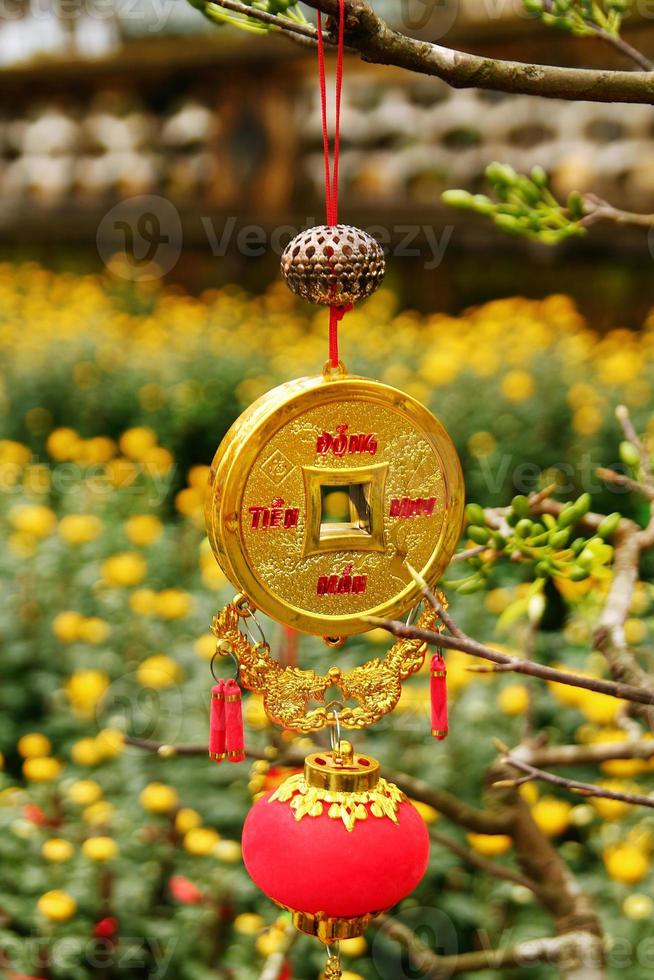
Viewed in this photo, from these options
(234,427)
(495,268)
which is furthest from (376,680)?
(495,268)

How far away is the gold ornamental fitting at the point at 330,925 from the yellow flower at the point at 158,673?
149 centimetres

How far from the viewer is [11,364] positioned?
176 inches

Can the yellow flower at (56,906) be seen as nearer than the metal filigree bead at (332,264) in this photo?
No

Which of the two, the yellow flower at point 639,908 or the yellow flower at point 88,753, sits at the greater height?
the yellow flower at point 88,753

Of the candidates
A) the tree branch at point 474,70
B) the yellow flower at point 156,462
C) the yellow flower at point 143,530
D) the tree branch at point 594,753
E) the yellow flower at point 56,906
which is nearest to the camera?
the tree branch at point 474,70

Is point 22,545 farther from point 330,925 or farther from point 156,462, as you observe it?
point 330,925

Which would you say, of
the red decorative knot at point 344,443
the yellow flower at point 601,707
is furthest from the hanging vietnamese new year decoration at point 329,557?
the yellow flower at point 601,707

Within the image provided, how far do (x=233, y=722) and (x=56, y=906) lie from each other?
105 cm

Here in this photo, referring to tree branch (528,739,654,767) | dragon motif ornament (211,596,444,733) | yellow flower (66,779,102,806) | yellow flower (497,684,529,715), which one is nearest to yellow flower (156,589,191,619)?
yellow flower (66,779,102,806)

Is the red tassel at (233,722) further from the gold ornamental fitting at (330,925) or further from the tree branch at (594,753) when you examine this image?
the tree branch at (594,753)

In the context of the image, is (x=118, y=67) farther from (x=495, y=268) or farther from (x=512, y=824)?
(x=512, y=824)

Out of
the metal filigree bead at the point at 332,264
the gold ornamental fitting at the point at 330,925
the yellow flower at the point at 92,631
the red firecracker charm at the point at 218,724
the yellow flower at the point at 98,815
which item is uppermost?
the metal filigree bead at the point at 332,264

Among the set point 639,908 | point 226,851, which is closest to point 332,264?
point 226,851

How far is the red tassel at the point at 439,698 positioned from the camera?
1.09 m
